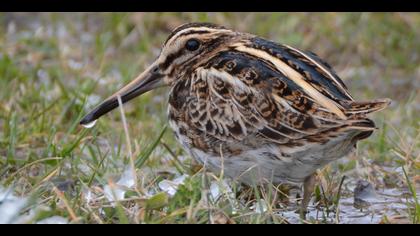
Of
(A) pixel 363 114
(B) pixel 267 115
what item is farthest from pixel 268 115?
(A) pixel 363 114

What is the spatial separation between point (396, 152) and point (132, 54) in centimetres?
352

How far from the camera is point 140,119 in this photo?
266 inches

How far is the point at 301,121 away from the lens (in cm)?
457

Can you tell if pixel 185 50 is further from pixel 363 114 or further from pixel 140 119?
pixel 140 119

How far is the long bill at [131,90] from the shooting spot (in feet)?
17.5

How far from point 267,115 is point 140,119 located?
227 cm

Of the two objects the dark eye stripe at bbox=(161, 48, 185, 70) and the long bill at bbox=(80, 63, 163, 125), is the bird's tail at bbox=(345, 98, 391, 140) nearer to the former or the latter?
the dark eye stripe at bbox=(161, 48, 185, 70)

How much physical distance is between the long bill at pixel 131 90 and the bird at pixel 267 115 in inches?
11.6

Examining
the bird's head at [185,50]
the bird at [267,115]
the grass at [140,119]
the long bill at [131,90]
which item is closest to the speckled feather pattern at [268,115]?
the bird at [267,115]

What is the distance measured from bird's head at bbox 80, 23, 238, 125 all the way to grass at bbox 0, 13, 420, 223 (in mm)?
346

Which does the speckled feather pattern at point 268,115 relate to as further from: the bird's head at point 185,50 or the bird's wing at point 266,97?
the bird's head at point 185,50
